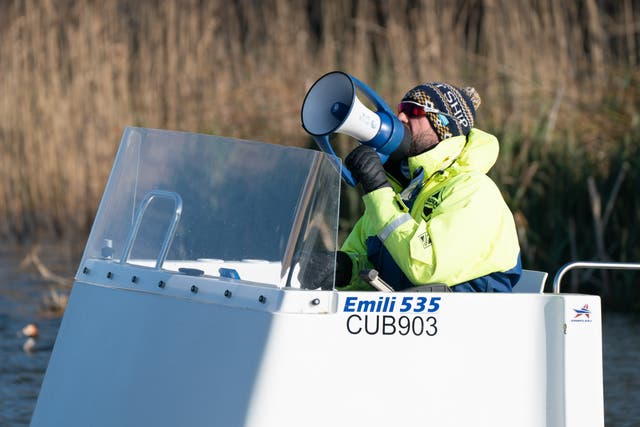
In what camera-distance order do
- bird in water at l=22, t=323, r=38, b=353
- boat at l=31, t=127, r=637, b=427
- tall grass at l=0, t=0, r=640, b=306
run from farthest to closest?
tall grass at l=0, t=0, r=640, b=306, bird in water at l=22, t=323, r=38, b=353, boat at l=31, t=127, r=637, b=427

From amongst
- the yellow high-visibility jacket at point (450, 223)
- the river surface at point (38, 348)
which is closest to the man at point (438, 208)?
the yellow high-visibility jacket at point (450, 223)

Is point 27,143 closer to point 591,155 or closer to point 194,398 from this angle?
point 591,155

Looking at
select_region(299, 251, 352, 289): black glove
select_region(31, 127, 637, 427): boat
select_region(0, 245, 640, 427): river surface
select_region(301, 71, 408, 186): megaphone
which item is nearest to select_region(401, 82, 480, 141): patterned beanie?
select_region(301, 71, 408, 186): megaphone

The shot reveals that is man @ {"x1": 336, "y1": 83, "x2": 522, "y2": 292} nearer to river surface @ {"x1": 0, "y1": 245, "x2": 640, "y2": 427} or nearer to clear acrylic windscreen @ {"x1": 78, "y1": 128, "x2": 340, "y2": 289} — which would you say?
clear acrylic windscreen @ {"x1": 78, "y1": 128, "x2": 340, "y2": 289}

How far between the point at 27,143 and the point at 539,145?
488cm

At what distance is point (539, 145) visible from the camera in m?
9.76

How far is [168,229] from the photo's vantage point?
428cm

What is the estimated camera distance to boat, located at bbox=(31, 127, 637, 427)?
3.80 metres

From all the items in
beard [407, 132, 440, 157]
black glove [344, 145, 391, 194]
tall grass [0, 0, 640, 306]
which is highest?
tall grass [0, 0, 640, 306]

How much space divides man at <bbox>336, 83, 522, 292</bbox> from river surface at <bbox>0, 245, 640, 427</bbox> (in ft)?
8.14

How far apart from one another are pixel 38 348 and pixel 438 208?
15.1ft

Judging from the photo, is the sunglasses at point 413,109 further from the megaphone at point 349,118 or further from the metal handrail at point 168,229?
the metal handrail at point 168,229

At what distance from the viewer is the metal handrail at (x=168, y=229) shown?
14.0 feet

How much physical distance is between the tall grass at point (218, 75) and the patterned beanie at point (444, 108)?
518 cm
